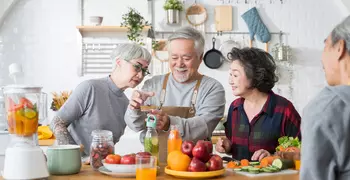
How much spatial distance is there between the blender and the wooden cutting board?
11.5ft

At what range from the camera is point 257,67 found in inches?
115

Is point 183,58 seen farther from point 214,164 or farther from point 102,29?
point 102,29

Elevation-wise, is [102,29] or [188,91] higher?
[102,29]

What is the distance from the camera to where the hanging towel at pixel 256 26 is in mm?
5160

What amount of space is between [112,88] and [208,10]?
2.63 meters

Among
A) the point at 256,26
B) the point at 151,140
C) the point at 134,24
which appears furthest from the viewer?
the point at 256,26

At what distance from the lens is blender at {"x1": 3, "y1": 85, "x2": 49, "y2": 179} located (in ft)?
6.12

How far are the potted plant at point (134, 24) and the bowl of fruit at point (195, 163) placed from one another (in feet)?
9.39

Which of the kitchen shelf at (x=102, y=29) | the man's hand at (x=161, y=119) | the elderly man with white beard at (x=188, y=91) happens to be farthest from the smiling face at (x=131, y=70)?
the kitchen shelf at (x=102, y=29)

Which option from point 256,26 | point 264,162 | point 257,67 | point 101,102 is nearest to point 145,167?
point 264,162

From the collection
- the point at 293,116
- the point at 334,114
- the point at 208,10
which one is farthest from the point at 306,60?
the point at 334,114

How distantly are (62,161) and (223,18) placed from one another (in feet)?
11.5

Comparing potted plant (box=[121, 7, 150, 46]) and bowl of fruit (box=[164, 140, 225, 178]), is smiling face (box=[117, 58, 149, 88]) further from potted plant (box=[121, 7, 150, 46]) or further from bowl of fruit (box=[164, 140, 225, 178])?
potted plant (box=[121, 7, 150, 46])

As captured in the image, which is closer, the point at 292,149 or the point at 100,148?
the point at 100,148
